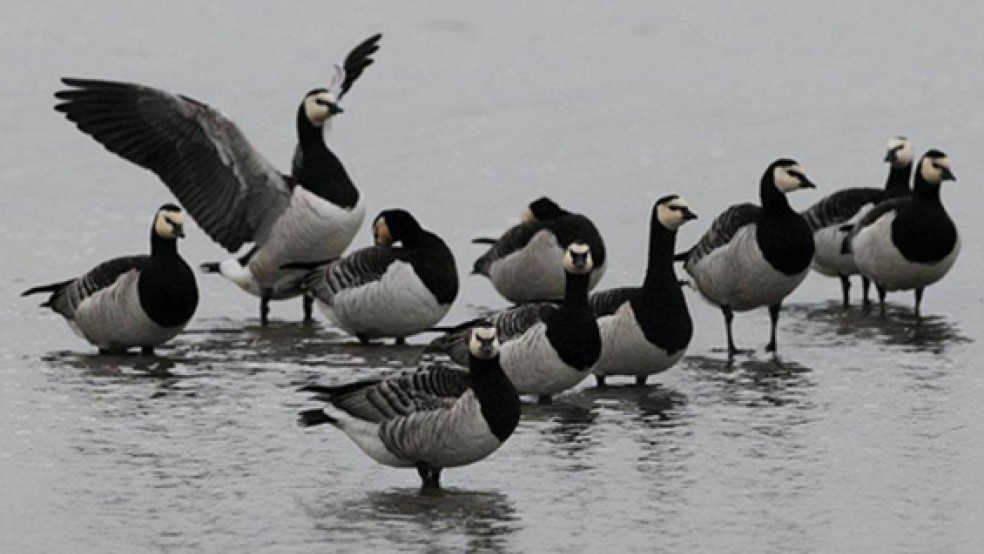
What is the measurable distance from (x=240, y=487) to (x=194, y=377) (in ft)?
10.4

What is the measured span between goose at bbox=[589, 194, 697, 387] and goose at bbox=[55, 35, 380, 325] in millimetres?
3289

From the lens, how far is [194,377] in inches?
508

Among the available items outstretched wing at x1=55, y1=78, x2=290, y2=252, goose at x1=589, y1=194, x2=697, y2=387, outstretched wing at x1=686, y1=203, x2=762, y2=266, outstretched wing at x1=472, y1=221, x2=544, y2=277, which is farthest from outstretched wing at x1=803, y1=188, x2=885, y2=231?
outstretched wing at x1=55, y1=78, x2=290, y2=252

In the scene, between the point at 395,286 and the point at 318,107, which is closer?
the point at 395,286

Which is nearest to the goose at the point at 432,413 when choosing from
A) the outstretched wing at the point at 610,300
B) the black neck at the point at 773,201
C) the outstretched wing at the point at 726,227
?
the outstretched wing at the point at 610,300

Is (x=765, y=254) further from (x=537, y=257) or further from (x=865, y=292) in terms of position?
(x=865, y=292)

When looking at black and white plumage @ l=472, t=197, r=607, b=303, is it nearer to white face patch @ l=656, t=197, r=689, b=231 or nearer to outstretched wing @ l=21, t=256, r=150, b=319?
white face patch @ l=656, t=197, r=689, b=231

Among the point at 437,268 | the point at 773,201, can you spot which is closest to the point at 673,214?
the point at 773,201

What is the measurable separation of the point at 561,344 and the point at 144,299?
10.8 ft

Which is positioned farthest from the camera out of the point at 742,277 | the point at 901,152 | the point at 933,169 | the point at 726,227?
the point at 901,152

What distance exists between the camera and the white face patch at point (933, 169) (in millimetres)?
14992

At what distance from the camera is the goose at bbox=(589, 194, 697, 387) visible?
12195 millimetres

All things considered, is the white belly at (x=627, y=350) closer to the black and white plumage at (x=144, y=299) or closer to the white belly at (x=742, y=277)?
the white belly at (x=742, y=277)

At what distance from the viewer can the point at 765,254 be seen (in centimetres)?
1372
